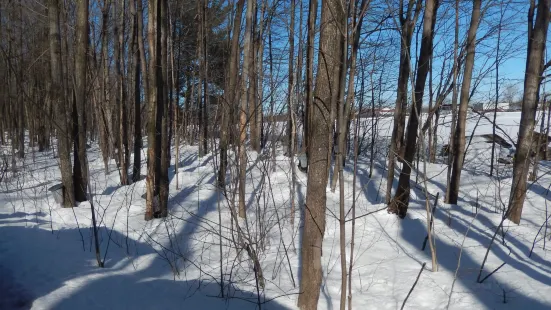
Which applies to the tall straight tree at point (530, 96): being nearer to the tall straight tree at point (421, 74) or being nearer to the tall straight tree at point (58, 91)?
the tall straight tree at point (421, 74)

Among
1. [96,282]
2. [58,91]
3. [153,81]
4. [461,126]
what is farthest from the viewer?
[461,126]

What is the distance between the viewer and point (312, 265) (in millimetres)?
3537

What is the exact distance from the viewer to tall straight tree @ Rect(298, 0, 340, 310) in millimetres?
3191

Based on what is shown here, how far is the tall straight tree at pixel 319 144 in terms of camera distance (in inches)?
126

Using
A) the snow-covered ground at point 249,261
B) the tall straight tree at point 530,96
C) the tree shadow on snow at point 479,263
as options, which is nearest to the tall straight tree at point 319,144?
the snow-covered ground at point 249,261

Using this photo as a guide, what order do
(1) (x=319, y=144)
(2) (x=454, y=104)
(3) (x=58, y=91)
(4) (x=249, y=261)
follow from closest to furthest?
(1) (x=319, y=144), (4) (x=249, y=261), (3) (x=58, y=91), (2) (x=454, y=104)

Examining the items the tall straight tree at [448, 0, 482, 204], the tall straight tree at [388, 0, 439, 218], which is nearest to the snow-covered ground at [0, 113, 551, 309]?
the tall straight tree at [448, 0, 482, 204]

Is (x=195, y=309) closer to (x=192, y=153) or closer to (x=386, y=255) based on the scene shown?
(x=386, y=255)

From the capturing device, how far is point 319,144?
3346 millimetres

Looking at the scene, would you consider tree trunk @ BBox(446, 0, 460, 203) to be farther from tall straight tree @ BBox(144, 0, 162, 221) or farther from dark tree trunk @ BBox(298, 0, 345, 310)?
tall straight tree @ BBox(144, 0, 162, 221)

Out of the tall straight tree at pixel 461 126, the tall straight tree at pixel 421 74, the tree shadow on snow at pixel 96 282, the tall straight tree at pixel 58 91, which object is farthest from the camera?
the tall straight tree at pixel 461 126

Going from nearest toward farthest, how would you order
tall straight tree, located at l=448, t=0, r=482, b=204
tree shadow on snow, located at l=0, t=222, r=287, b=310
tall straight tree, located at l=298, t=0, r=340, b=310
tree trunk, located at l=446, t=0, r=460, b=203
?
tall straight tree, located at l=298, t=0, r=340, b=310
tree shadow on snow, located at l=0, t=222, r=287, b=310
tree trunk, located at l=446, t=0, r=460, b=203
tall straight tree, located at l=448, t=0, r=482, b=204

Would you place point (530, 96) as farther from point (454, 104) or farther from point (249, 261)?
point (249, 261)

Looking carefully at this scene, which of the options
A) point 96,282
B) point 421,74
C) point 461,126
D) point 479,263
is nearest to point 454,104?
point 461,126
